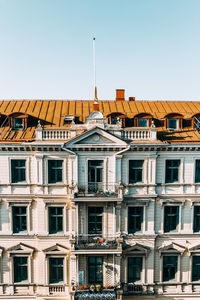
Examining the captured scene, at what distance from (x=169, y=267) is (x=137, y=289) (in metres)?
3.40

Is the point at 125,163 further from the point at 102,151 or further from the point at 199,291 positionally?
the point at 199,291

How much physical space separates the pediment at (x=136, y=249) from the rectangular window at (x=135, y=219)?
4.01 ft

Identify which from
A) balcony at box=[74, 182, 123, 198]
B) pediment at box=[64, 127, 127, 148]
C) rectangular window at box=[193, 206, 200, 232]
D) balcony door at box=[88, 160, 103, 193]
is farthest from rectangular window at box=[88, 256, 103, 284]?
pediment at box=[64, 127, 127, 148]

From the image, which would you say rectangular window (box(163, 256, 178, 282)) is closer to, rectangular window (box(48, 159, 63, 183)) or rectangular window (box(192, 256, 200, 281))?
rectangular window (box(192, 256, 200, 281))

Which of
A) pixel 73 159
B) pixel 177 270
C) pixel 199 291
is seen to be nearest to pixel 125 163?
pixel 73 159

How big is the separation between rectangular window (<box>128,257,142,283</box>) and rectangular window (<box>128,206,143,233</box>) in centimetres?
256

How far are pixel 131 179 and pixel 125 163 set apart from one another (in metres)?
1.55

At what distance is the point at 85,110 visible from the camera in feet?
81.7

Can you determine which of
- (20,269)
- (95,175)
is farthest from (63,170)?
(20,269)

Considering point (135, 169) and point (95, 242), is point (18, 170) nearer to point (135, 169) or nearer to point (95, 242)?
point (95, 242)

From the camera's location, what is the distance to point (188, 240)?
827 inches

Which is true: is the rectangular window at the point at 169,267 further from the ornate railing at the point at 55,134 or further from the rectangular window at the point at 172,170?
the ornate railing at the point at 55,134

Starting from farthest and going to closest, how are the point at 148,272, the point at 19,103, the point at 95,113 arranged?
1. the point at 19,103
2. the point at 148,272
3. the point at 95,113

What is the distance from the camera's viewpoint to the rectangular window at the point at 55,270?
68.6 feet
